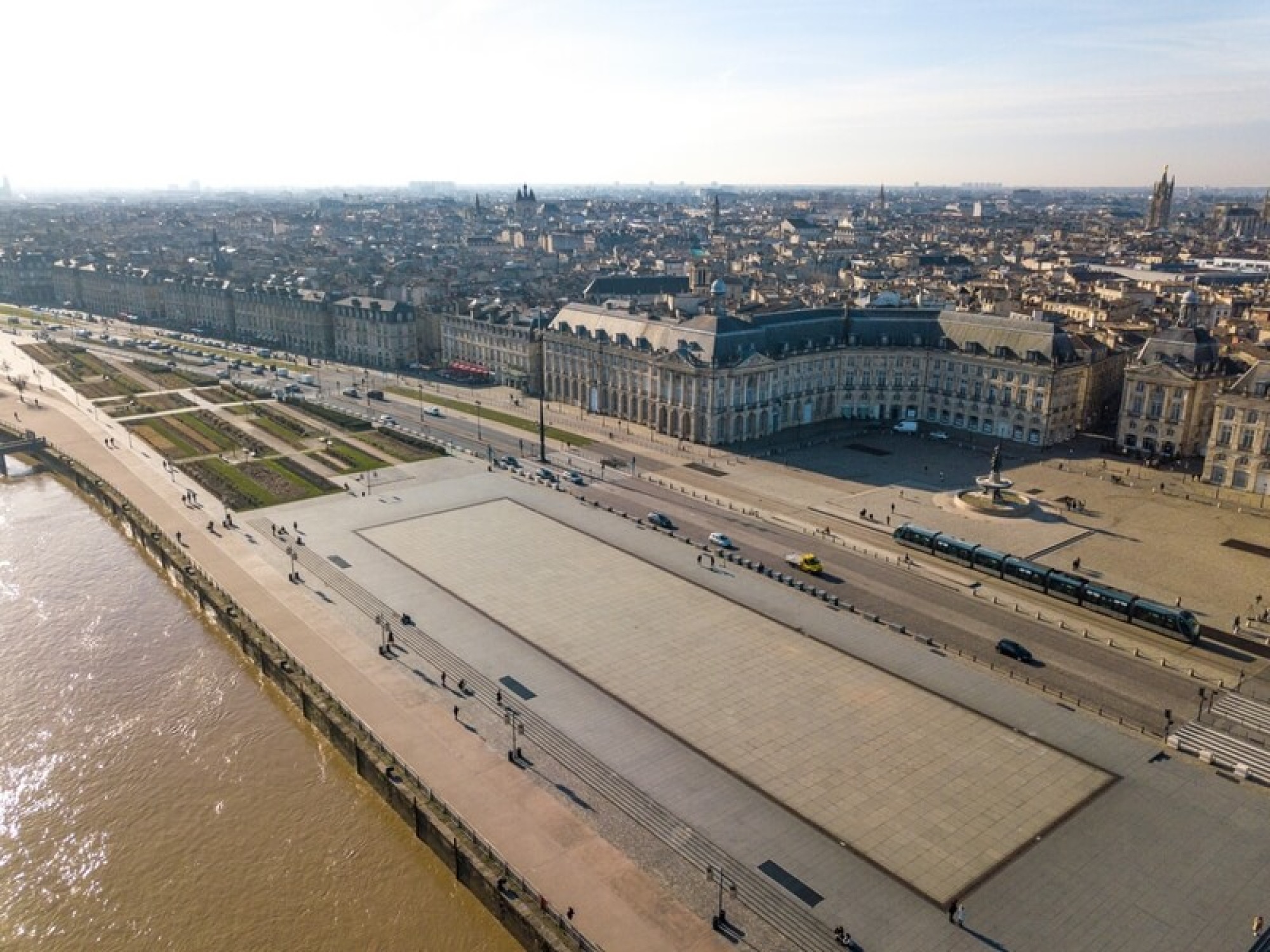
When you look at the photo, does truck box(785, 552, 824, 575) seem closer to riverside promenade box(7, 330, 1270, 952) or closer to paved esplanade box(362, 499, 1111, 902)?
riverside promenade box(7, 330, 1270, 952)

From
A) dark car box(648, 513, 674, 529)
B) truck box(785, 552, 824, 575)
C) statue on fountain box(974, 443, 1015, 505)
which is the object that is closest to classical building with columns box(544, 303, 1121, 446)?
statue on fountain box(974, 443, 1015, 505)

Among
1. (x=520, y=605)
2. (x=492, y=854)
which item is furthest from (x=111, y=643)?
(x=492, y=854)

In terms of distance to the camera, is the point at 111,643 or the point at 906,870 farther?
the point at 111,643

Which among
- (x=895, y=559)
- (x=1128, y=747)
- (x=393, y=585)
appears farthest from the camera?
(x=895, y=559)

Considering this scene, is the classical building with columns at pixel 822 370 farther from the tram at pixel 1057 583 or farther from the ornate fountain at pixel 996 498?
the tram at pixel 1057 583

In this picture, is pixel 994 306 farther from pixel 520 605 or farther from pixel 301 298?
pixel 301 298

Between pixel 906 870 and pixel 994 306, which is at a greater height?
pixel 994 306
